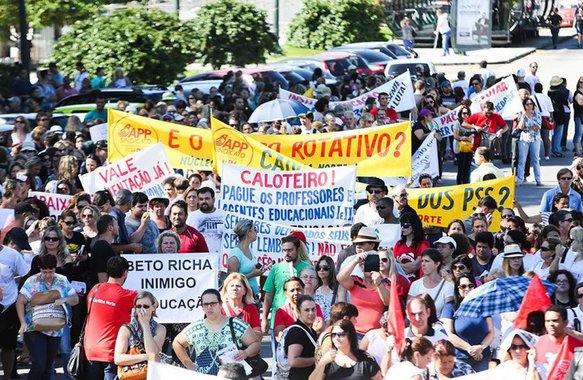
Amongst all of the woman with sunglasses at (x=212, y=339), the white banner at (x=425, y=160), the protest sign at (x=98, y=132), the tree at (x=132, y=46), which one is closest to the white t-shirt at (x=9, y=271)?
the woman with sunglasses at (x=212, y=339)

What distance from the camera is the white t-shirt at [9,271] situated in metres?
12.4

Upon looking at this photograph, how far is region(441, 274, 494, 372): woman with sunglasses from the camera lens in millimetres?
11406

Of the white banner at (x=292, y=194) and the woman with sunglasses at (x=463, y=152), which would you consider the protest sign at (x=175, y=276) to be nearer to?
the white banner at (x=292, y=194)

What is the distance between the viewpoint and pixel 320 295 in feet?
39.7

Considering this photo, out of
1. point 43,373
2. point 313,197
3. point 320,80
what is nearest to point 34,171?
point 313,197

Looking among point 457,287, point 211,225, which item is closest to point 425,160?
point 211,225

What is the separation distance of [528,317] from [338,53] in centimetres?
2912

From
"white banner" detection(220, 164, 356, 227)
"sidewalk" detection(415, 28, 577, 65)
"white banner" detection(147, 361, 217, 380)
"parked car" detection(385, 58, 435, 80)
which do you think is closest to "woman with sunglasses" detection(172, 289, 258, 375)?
"white banner" detection(147, 361, 217, 380)

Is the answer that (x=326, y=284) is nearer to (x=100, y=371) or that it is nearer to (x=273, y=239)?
(x=273, y=239)

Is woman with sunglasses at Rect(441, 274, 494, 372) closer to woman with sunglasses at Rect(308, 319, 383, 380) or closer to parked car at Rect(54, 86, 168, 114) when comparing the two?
woman with sunglasses at Rect(308, 319, 383, 380)

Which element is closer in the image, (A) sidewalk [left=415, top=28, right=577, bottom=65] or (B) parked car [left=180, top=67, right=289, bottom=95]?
(B) parked car [left=180, top=67, right=289, bottom=95]

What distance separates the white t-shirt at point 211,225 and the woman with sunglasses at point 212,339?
13.0 ft

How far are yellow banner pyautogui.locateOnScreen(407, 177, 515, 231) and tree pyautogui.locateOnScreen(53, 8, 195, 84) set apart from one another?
59.7 feet

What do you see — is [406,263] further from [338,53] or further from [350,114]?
[338,53]
